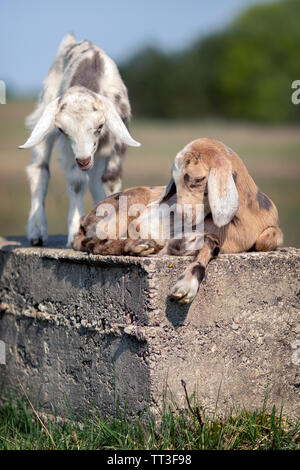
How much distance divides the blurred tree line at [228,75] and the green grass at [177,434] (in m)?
54.3

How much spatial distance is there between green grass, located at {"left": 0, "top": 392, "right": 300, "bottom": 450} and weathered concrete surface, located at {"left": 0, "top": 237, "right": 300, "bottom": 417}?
11cm

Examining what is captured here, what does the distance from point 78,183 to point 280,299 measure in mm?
1956

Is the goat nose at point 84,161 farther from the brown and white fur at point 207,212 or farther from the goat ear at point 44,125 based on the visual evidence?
the goat ear at point 44,125

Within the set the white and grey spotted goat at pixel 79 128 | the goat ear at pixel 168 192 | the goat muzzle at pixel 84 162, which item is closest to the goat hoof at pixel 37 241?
the white and grey spotted goat at pixel 79 128

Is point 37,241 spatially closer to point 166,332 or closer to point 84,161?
point 84,161

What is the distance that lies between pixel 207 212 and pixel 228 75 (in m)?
67.2

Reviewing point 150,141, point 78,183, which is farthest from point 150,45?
point 78,183

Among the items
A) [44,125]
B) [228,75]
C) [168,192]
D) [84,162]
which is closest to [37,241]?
[44,125]

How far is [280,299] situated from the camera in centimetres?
401

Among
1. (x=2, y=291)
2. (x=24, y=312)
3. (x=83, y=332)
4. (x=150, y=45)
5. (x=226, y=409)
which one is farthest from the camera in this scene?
(x=150, y=45)

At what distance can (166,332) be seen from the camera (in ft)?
11.9

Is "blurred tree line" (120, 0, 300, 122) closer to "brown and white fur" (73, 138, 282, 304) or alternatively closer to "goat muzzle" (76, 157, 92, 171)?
"goat muzzle" (76, 157, 92, 171)

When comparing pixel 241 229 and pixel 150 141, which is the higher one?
pixel 150 141

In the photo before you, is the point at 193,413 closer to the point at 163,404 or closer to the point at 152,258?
the point at 163,404
